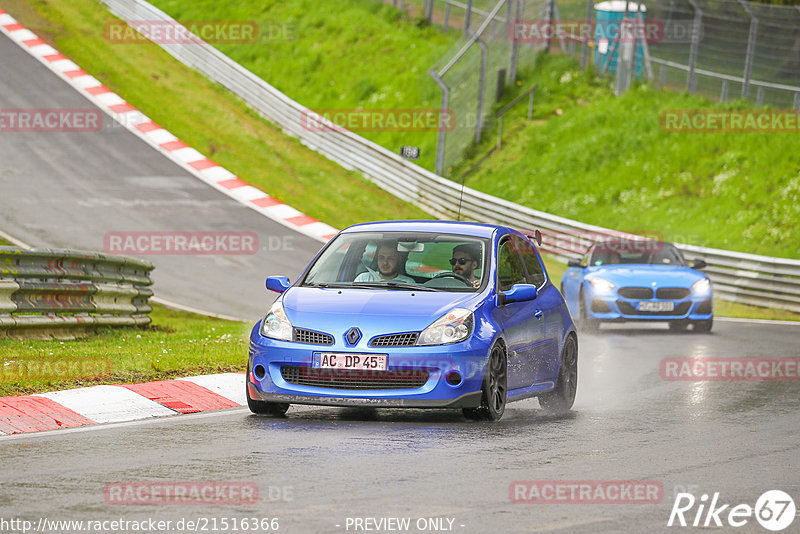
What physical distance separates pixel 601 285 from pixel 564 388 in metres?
7.81

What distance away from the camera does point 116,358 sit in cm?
1216

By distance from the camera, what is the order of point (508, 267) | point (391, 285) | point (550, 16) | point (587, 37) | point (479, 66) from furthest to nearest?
point (550, 16), point (587, 37), point (479, 66), point (508, 267), point (391, 285)

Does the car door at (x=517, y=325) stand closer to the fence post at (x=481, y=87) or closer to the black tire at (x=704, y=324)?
the black tire at (x=704, y=324)

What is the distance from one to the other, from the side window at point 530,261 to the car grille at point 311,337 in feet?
7.47

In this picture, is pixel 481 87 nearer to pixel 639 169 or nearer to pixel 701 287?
pixel 639 169

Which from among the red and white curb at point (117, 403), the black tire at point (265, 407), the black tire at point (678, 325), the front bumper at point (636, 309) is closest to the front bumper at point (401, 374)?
the black tire at point (265, 407)

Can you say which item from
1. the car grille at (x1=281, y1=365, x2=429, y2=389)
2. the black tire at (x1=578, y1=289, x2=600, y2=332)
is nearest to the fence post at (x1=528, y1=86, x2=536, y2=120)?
the black tire at (x1=578, y1=289, x2=600, y2=332)

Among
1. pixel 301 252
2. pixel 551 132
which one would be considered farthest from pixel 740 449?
pixel 551 132

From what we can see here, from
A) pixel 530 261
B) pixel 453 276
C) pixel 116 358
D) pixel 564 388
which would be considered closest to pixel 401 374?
pixel 453 276

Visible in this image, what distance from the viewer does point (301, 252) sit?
2561cm

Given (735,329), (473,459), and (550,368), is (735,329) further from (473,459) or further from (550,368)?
(473,459)

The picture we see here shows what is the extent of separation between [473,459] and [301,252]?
1777 centimetres

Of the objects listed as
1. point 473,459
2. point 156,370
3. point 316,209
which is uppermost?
point 473,459

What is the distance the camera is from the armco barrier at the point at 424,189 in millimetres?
24438
